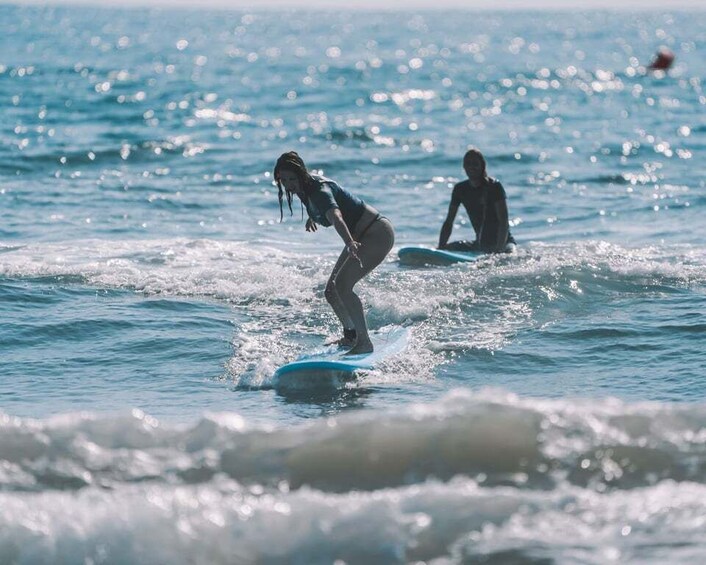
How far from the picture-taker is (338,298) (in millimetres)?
9875

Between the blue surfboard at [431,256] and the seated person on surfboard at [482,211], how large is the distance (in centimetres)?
27

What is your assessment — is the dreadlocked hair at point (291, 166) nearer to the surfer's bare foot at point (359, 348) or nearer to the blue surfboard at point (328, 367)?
the blue surfboard at point (328, 367)

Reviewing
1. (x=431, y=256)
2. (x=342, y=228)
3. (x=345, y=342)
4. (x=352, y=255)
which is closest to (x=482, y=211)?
(x=431, y=256)

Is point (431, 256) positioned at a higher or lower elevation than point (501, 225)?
lower

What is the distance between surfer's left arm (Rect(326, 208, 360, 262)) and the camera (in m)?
9.07

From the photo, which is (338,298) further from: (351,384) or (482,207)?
(482,207)

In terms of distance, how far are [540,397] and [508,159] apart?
52.5ft

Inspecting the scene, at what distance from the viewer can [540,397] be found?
30.5 feet

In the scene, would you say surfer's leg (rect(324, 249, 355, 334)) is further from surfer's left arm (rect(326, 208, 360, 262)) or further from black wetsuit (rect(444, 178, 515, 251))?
black wetsuit (rect(444, 178, 515, 251))

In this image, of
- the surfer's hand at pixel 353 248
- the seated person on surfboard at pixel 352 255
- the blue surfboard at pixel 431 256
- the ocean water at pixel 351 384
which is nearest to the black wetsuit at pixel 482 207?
the blue surfboard at pixel 431 256

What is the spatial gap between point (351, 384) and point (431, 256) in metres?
4.73

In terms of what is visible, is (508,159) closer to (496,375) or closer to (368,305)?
(368,305)

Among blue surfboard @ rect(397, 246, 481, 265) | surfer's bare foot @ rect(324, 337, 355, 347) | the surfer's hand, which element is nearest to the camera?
the surfer's hand

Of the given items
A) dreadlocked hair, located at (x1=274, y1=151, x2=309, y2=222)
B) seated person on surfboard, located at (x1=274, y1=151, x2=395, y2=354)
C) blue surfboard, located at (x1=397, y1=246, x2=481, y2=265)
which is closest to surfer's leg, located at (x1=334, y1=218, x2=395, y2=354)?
seated person on surfboard, located at (x1=274, y1=151, x2=395, y2=354)
